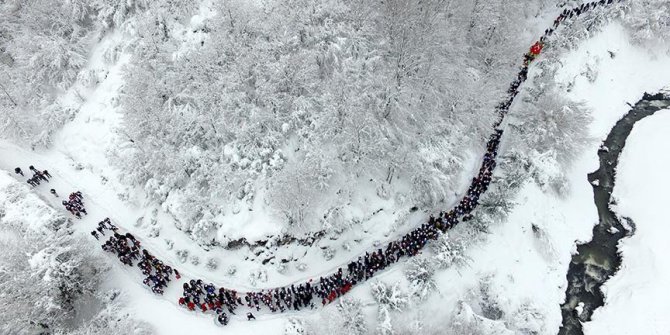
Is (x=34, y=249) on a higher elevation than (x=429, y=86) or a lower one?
lower

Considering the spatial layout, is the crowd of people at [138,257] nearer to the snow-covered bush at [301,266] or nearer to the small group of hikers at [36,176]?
the small group of hikers at [36,176]

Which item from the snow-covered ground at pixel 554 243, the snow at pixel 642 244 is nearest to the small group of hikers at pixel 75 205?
the snow-covered ground at pixel 554 243

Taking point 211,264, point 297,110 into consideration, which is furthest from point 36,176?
point 297,110

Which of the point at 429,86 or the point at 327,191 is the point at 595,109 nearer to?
the point at 429,86

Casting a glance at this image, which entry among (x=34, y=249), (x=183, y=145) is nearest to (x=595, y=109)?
(x=183, y=145)

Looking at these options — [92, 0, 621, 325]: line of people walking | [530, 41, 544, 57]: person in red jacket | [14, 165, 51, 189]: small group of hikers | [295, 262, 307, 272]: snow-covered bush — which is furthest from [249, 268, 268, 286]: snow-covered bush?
[530, 41, 544, 57]: person in red jacket

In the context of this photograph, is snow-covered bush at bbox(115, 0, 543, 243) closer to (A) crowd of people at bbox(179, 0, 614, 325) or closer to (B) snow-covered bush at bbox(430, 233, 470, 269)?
(A) crowd of people at bbox(179, 0, 614, 325)
